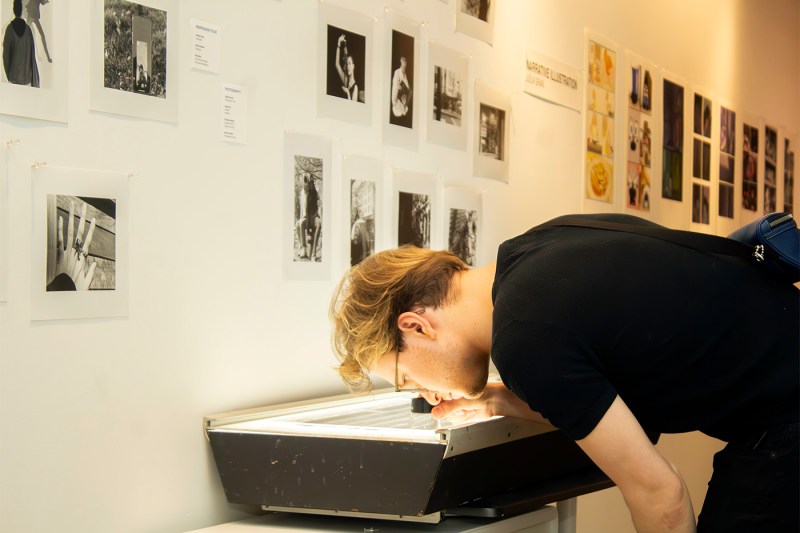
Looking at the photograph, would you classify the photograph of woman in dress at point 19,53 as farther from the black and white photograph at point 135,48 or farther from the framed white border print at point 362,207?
the framed white border print at point 362,207

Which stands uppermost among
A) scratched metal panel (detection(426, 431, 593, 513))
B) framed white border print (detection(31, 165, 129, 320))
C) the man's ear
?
framed white border print (detection(31, 165, 129, 320))

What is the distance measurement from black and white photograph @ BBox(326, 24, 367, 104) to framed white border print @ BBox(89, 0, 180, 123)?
0.53 meters

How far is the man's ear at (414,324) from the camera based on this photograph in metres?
1.74

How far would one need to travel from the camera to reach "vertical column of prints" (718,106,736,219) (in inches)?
194

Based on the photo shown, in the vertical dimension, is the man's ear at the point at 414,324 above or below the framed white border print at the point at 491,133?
below

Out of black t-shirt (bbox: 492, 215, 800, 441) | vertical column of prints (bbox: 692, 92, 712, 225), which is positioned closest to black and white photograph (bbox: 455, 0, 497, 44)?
black t-shirt (bbox: 492, 215, 800, 441)

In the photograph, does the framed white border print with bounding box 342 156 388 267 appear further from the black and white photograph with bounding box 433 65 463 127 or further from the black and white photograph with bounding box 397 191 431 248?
the black and white photograph with bounding box 433 65 463 127

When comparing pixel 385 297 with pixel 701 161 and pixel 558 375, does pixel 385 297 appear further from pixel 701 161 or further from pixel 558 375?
pixel 701 161

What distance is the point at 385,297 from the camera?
5.80 feet

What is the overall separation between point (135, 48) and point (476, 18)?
147 centimetres

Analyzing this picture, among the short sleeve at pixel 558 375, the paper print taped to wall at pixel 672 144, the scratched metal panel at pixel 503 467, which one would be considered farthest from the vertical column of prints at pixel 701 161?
the short sleeve at pixel 558 375

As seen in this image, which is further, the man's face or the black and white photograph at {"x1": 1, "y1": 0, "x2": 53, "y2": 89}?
the man's face

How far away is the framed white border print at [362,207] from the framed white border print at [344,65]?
0.43 ft

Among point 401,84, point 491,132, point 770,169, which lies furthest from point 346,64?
point 770,169
